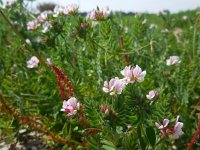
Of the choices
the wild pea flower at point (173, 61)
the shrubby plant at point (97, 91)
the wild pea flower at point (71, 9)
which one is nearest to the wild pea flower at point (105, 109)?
the shrubby plant at point (97, 91)

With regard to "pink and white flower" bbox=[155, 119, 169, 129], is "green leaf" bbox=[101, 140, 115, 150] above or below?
below

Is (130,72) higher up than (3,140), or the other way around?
(130,72)

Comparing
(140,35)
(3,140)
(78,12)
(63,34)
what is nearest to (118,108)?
(78,12)

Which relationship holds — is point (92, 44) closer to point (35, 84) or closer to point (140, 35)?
point (35, 84)

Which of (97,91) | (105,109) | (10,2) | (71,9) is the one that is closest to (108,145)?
(105,109)

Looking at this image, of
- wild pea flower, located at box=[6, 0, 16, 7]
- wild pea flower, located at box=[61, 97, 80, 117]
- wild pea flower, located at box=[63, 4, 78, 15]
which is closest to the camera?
wild pea flower, located at box=[61, 97, 80, 117]

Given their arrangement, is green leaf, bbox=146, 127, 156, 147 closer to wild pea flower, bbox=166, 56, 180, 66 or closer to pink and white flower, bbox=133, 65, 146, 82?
pink and white flower, bbox=133, 65, 146, 82

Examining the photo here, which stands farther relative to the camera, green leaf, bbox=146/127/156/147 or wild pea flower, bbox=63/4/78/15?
wild pea flower, bbox=63/4/78/15

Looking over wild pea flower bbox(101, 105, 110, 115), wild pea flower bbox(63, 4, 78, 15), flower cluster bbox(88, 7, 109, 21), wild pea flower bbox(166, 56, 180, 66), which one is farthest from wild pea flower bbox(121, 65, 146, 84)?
wild pea flower bbox(166, 56, 180, 66)
